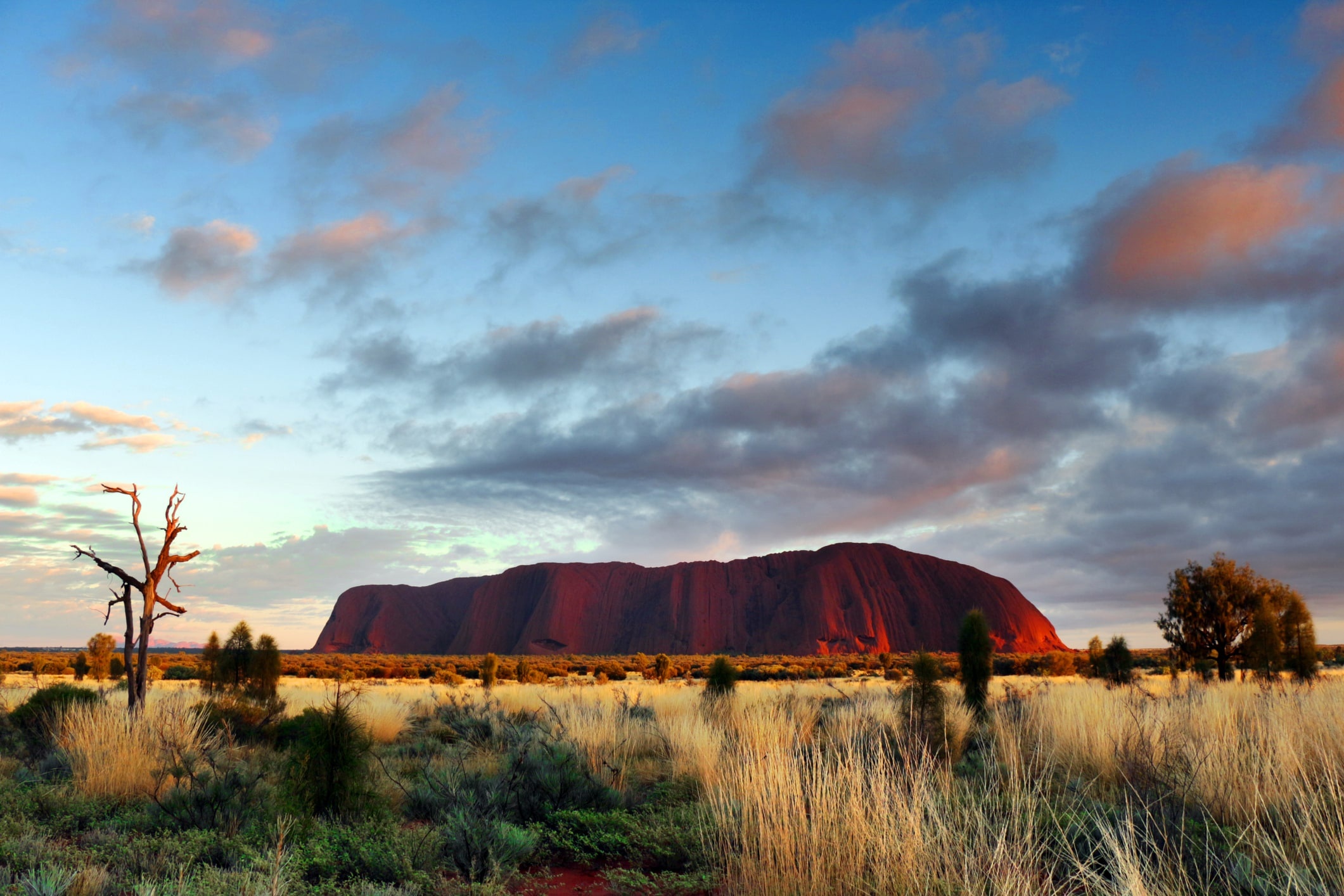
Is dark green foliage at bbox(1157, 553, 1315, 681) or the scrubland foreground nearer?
the scrubland foreground

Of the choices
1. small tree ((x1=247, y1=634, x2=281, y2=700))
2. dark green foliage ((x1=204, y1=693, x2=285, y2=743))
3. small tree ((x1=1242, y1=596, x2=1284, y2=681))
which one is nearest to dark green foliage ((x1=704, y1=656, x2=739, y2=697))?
dark green foliage ((x1=204, y1=693, x2=285, y2=743))

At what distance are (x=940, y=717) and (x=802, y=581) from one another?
3890 inches

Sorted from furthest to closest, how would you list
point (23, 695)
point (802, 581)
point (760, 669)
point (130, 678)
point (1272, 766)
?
point (802, 581) → point (760, 669) → point (23, 695) → point (130, 678) → point (1272, 766)

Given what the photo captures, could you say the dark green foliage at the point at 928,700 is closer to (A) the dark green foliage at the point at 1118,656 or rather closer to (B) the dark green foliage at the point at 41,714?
(B) the dark green foliage at the point at 41,714

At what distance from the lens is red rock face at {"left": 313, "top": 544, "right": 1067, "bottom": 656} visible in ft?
334

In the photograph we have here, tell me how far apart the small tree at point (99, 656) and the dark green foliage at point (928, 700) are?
38.2 metres

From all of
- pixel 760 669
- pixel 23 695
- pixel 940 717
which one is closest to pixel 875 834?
pixel 940 717

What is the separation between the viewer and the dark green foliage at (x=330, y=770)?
23.1ft

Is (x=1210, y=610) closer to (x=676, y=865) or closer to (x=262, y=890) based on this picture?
(x=676, y=865)

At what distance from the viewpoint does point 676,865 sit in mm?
5961

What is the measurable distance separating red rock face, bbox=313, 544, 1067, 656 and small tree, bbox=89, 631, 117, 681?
6872 centimetres

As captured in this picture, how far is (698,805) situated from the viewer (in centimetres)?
700

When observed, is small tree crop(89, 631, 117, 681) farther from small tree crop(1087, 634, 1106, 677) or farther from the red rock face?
the red rock face

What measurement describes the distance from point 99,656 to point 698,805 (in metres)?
40.9
